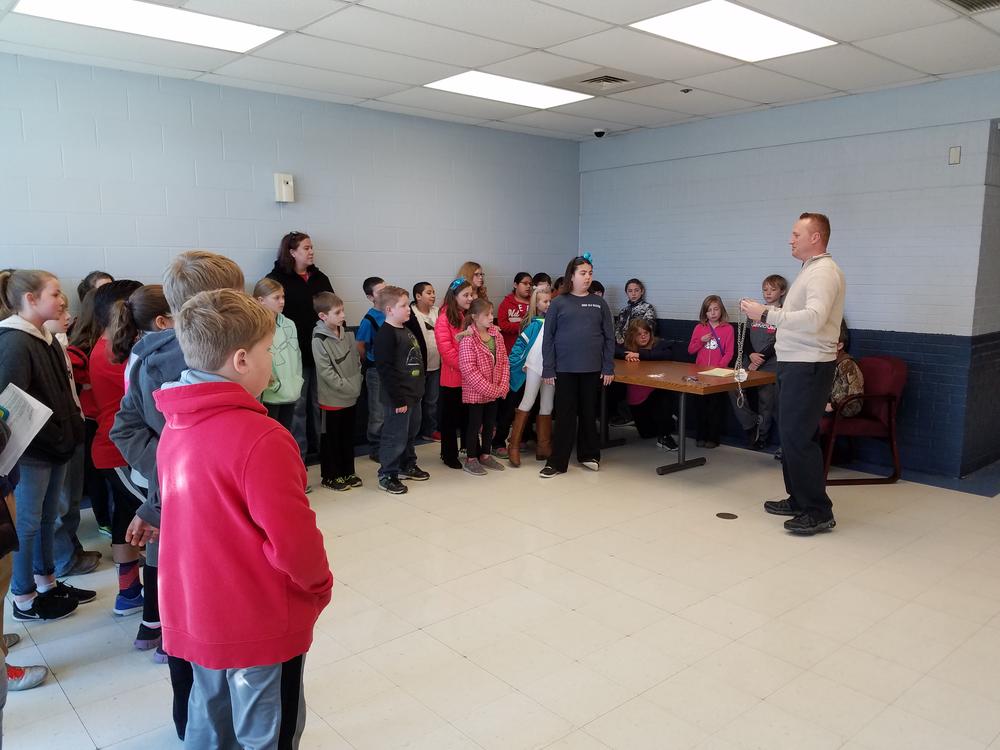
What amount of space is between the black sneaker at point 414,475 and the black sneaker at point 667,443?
2.14m

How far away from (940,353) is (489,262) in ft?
12.3

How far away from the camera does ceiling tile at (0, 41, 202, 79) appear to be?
421 centimetres

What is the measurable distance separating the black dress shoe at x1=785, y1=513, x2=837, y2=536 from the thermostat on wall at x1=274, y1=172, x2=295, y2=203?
410cm

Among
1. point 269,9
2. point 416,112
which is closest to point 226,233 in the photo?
point 416,112

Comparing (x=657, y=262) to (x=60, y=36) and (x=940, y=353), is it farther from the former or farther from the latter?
(x=60, y=36)

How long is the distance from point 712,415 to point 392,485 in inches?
115

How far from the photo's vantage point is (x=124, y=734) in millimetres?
2371

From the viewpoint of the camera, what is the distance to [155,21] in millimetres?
3791

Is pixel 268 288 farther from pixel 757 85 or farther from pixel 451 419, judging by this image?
pixel 757 85

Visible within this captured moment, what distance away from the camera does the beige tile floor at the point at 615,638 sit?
2.38m

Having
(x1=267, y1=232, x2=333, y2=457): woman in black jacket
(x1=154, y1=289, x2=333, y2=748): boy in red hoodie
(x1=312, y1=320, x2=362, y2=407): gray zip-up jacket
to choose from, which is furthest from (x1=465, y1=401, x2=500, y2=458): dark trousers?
(x1=154, y1=289, x2=333, y2=748): boy in red hoodie

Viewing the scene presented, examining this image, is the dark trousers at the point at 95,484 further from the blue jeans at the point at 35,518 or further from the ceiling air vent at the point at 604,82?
the ceiling air vent at the point at 604,82

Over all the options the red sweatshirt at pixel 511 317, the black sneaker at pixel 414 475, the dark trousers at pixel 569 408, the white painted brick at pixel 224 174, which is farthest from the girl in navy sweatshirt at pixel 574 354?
the white painted brick at pixel 224 174

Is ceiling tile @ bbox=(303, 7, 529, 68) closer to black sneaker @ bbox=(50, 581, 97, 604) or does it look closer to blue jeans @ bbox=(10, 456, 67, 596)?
blue jeans @ bbox=(10, 456, 67, 596)
